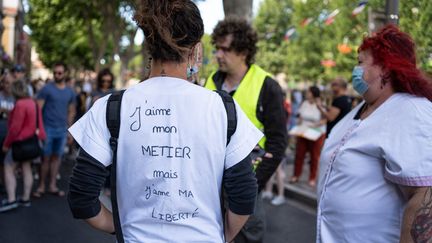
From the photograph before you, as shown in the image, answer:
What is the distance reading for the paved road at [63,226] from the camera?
5688 millimetres

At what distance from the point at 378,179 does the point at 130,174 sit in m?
1.08

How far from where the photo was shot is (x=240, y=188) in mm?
1870

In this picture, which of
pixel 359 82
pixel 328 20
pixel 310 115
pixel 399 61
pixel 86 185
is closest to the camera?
pixel 86 185

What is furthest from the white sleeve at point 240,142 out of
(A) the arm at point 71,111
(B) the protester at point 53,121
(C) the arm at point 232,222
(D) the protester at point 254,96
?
(A) the arm at point 71,111

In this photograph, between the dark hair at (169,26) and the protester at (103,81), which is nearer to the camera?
the dark hair at (169,26)

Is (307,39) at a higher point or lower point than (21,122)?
higher

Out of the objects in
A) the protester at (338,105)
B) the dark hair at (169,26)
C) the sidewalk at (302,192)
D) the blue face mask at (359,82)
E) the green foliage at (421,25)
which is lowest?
the sidewalk at (302,192)

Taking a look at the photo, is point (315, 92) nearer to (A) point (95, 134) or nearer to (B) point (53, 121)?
(B) point (53, 121)

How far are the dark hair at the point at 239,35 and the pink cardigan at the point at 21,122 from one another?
3991mm

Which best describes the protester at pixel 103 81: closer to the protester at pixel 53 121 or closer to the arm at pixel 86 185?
the protester at pixel 53 121

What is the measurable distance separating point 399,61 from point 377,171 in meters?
0.49

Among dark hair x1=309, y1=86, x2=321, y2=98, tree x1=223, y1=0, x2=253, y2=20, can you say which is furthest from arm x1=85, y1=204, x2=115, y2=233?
dark hair x1=309, y1=86, x2=321, y2=98

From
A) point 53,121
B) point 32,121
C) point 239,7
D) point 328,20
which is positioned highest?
point 328,20

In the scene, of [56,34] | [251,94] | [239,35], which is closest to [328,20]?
[239,35]
